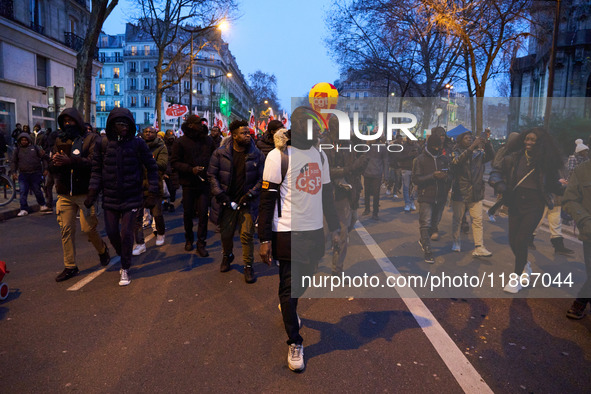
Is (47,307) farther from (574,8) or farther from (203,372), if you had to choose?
(574,8)

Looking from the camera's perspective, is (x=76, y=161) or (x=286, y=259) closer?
(x=286, y=259)

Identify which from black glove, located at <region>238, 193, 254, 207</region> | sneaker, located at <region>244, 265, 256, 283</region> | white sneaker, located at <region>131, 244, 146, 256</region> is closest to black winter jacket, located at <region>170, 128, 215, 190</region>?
white sneaker, located at <region>131, 244, 146, 256</region>

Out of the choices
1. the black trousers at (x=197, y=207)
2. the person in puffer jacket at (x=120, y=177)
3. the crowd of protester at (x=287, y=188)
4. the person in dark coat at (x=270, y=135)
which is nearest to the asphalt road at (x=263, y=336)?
the crowd of protester at (x=287, y=188)

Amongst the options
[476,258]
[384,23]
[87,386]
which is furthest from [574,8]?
[87,386]

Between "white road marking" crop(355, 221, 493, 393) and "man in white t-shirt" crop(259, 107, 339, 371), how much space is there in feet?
3.85

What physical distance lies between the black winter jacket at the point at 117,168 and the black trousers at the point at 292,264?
258cm

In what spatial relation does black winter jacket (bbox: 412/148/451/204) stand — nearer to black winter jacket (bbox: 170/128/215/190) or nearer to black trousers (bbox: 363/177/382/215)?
black trousers (bbox: 363/177/382/215)

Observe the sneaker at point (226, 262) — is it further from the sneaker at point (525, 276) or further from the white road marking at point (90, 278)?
the sneaker at point (525, 276)

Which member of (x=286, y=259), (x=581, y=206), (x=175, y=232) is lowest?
(x=175, y=232)

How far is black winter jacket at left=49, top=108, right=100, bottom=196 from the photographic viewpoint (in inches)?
219

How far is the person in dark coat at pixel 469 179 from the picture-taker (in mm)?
6840

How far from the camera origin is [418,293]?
5234 mm

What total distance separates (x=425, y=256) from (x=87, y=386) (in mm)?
4652

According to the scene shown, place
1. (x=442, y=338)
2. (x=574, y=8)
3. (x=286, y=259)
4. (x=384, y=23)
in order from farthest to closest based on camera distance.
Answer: (x=574, y=8), (x=384, y=23), (x=442, y=338), (x=286, y=259)
